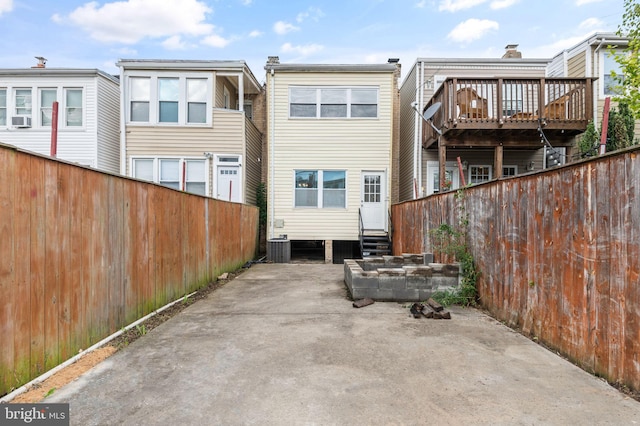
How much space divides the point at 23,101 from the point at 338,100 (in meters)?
11.5

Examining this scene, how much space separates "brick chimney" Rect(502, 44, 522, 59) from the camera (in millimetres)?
12623

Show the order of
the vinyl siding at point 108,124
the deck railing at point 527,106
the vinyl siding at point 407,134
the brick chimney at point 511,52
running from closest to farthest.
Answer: the deck railing at point 527,106
the vinyl siding at point 108,124
the brick chimney at point 511,52
the vinyl siding at point 407,134

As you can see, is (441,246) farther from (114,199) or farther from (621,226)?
(114,199)

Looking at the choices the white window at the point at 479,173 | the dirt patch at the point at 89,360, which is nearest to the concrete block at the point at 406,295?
the dirt patch at the point at 89,360

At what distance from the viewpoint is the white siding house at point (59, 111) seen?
39.9 feet

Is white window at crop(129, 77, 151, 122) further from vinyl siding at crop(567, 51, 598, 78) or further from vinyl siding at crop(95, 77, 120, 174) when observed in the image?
vinyl siding at crop(567, 51, 598, 78)

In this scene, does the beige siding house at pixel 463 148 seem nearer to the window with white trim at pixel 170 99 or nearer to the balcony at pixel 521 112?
the balcony at pixel 521 112

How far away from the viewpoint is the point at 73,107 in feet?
40.4

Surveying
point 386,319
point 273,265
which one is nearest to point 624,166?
point 386,319

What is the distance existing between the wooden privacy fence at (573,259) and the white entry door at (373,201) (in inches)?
260

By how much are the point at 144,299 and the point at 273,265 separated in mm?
6049

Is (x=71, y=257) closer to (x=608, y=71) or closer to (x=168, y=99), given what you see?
(x=168, y=99)

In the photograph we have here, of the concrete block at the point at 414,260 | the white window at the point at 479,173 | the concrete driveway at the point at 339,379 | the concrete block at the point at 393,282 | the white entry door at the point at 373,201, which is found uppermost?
the white window at the point at 479,173

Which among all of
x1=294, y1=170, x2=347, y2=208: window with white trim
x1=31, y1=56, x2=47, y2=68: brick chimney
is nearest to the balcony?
x1=294, y1=170, x2=347, y2=208: window with white trim
